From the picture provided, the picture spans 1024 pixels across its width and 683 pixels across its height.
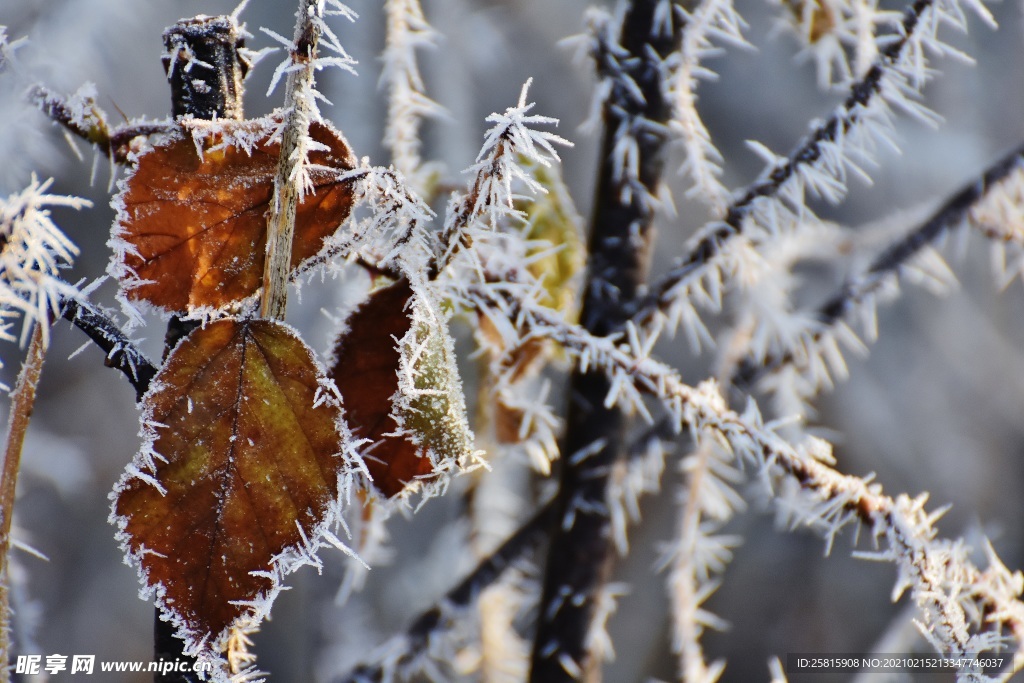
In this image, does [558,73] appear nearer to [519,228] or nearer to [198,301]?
[519,228]

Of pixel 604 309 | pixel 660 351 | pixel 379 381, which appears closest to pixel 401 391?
pixel 379 381

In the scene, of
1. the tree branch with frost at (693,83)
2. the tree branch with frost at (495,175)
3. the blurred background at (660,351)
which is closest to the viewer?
the tree branch with frost at (495,175)

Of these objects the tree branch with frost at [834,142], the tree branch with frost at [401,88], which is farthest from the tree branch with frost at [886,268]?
the tree branch with frost at [401,88]

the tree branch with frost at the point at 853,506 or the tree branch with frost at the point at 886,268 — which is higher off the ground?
the tree branch with frost at the point at 886,268

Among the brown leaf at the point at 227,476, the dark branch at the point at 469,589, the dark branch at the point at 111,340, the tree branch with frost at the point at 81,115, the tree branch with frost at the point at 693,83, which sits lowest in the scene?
the dark branch at the point at 469,589

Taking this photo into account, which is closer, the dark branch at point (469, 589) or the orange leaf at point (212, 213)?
the orange leaf at point (212, 213)

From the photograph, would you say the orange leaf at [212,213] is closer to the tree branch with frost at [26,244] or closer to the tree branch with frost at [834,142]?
the tree branch with frost at [26,244]

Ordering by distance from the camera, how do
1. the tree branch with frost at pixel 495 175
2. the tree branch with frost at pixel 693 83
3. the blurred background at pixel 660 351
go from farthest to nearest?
1. the blurred background at pixel 660 351
2. the tree branch with frost at pixel 693 83
3. the tree branch with frost at pixel 495 175
